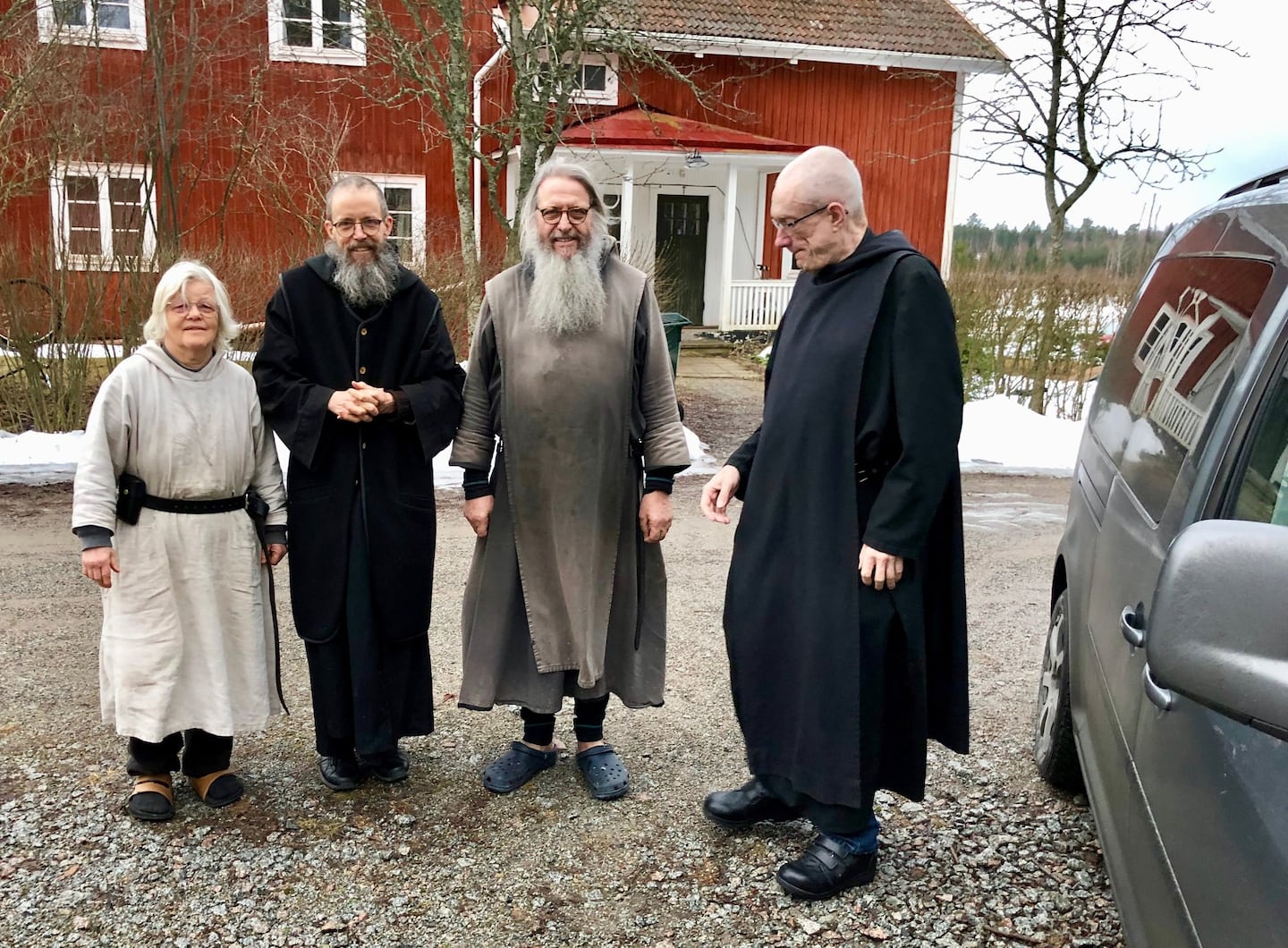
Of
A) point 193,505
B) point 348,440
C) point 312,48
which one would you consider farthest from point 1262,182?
point 312,48

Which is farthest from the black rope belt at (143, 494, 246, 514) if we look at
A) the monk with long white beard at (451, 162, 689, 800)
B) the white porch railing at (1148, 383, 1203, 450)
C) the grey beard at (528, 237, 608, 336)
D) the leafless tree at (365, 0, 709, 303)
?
the leafless tree at (365, 0, 709, 303)

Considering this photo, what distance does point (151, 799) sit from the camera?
133 inches

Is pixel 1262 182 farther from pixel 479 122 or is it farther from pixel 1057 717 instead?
pixel 479 122

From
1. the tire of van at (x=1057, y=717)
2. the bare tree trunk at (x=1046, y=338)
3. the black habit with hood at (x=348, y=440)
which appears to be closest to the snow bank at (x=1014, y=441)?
the bare tree trunk at (x=1046, y=338)

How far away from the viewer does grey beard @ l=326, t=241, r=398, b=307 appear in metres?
3.40

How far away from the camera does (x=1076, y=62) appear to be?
520 inches

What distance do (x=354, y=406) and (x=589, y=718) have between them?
138 cm

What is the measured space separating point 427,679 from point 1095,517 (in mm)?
2219

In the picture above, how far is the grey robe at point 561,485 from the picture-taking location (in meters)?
3.45

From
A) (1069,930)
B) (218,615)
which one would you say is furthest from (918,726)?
(218,615)

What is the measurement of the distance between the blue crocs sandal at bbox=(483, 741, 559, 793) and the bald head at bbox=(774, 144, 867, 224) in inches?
83.5

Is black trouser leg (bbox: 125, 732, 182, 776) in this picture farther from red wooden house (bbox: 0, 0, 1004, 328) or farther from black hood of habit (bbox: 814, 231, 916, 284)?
red wooden house (bbox: 0, 0, 1004, 328)

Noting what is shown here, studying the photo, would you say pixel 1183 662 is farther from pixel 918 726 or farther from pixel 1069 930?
pixel 1069 930

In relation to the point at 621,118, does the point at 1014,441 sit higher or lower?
lower
